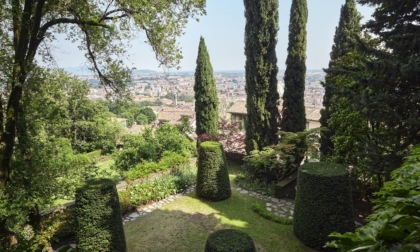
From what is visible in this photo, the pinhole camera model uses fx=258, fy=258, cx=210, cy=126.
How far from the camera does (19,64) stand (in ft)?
17.6

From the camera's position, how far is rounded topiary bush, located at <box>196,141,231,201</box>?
30.5 ft

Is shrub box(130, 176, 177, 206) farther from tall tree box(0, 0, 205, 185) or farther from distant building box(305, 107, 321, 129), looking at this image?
distant building box(305, 107, 321, 129)

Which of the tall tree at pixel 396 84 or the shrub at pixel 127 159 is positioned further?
the shrub at pixel 127 159

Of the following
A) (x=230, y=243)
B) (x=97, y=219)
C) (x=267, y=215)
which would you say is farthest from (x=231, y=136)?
(x=230, y=243)

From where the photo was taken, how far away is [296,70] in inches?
466

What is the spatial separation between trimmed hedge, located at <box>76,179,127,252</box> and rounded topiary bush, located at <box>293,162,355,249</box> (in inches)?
184

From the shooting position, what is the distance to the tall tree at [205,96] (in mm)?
17094

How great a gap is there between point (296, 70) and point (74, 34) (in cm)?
903

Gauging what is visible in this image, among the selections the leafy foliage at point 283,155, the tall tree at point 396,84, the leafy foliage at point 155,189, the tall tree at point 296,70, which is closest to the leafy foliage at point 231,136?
the leafy foliage at point 283,155

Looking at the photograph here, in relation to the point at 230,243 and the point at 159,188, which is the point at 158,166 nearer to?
the point at 159,188

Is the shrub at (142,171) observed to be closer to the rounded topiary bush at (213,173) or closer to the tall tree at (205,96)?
the rounded topiary bush at (213,173)

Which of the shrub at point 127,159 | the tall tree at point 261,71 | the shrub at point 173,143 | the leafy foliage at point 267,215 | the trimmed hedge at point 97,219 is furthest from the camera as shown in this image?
the shrub at point 173,143

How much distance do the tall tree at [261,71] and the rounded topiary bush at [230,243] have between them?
23.0 feet

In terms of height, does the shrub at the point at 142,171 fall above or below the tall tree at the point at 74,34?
below
